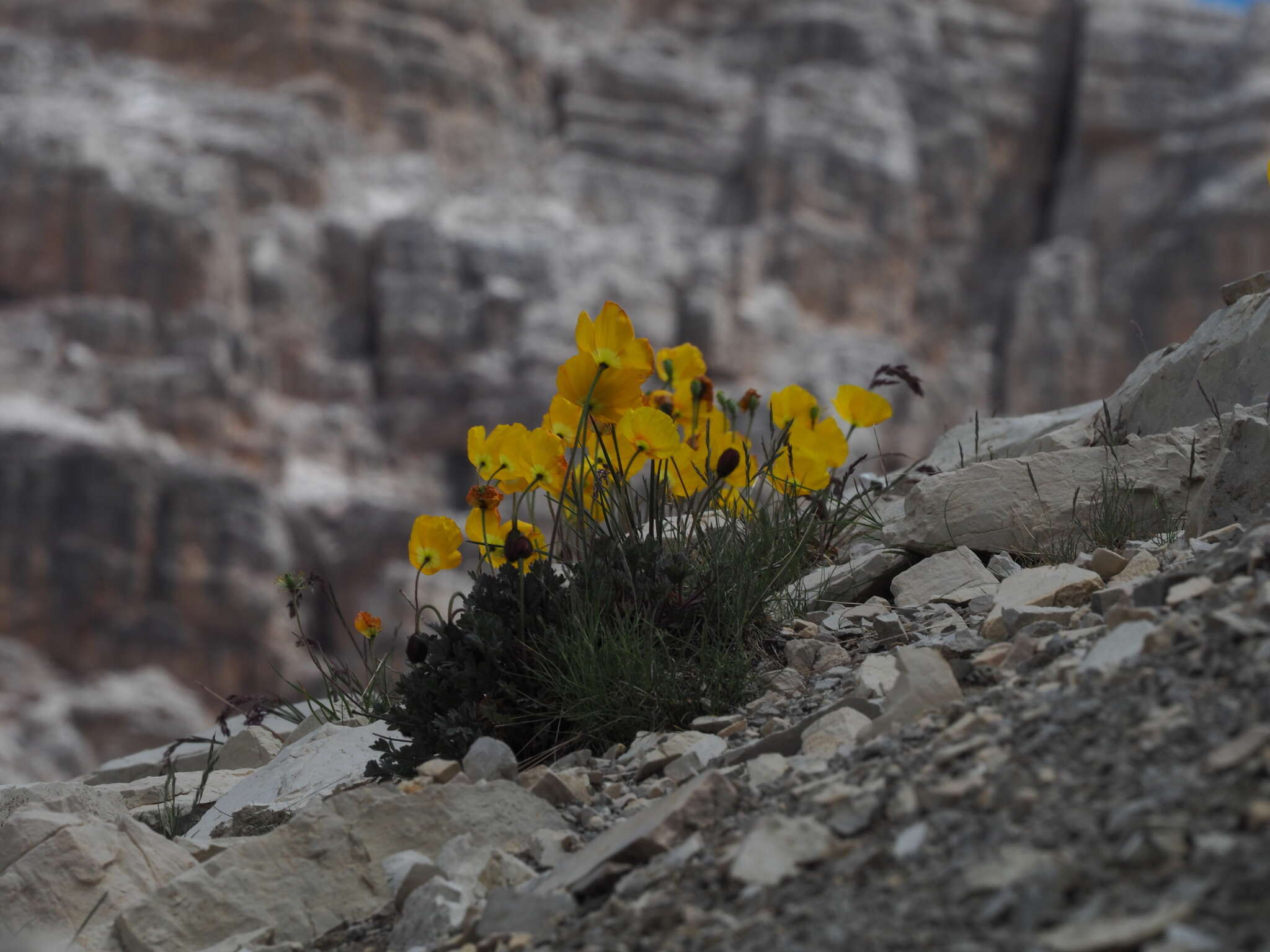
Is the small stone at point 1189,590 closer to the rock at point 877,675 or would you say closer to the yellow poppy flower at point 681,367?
the rock at point 877,675

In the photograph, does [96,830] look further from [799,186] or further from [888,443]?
[799,186]

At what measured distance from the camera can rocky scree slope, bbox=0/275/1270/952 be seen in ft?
3.90

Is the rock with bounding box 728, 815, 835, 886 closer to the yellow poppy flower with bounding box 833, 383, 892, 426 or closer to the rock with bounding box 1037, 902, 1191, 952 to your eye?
the rock with bounding box 1037, 902, 1191, 952

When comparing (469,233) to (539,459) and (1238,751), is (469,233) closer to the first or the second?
(539,459)

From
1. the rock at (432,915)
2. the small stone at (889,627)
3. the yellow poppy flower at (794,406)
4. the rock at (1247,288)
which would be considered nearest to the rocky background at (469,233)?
the yellow poppy flower at (794,406)

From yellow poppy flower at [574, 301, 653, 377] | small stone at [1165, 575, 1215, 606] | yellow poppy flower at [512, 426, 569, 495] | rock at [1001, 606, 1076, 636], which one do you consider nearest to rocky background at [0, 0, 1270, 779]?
yellow poppy flower at [512, 426, 569, 495]

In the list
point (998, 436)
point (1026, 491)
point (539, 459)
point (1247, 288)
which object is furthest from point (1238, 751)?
point (998, 436)

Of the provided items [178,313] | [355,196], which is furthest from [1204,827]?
[355,196]

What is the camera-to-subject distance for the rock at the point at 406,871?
5.94ft

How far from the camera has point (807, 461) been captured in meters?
2.96

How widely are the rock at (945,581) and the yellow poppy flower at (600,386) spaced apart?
749 mm

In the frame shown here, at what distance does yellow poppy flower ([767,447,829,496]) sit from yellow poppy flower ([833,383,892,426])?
0.13m

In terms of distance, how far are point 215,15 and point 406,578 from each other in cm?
1915

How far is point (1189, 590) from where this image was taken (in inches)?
67.7
